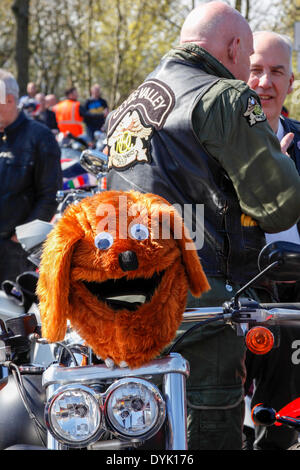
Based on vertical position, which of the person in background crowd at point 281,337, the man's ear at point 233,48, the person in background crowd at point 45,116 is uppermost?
the man's ear at point 233,48

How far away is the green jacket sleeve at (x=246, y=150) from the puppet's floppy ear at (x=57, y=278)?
906mm

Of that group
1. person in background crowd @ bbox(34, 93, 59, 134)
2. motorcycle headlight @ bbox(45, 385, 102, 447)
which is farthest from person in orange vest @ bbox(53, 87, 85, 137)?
motorcycle headlight @ bbox(45, 385, 102, 447)

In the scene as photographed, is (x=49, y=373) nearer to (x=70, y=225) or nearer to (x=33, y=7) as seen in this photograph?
(x=70, y=225)

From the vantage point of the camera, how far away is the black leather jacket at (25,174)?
16.8ft

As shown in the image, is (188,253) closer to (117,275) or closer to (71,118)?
(117,275)

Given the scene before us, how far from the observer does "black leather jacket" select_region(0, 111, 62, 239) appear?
5.13m

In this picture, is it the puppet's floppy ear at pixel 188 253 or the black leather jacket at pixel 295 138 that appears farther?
the black leather jacket at pixel 295 138

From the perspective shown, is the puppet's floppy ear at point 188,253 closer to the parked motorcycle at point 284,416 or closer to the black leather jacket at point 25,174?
the parked motorcycle at point 284,416

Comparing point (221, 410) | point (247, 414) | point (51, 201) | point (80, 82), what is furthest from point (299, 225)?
point (80, 82)

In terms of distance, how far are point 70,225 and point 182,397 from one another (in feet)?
1.58

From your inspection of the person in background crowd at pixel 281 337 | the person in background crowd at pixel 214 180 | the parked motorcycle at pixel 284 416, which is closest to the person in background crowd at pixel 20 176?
the person in background crowd at pixel 281 337

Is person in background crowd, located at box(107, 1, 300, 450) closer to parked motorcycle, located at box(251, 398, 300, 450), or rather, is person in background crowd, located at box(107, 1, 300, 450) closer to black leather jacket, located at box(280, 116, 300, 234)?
parked motorcycle, located at box(251, 398, 300, 450)

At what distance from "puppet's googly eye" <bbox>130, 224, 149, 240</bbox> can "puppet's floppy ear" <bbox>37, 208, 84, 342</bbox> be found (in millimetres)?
120

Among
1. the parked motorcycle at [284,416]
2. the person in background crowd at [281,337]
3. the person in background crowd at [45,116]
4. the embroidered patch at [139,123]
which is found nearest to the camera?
the parked motorcycle at [284,416]
